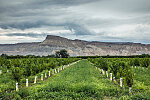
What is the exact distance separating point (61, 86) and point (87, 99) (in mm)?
3499

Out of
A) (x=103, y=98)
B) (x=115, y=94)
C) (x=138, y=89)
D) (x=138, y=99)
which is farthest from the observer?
(x=138, y=89)

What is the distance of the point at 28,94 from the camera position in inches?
445

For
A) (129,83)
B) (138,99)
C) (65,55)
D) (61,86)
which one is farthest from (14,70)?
(65,55)

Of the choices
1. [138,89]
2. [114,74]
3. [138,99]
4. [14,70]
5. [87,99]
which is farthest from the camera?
[114,74]

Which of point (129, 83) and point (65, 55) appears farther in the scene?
point (65, 55)

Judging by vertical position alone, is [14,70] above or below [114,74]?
above

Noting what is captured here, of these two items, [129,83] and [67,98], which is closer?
[67,98]

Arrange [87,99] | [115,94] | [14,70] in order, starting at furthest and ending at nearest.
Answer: [14,70] < [115,94] < [87,99]

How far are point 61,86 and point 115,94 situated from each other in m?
3.94

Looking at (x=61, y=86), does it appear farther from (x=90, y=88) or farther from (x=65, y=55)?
(x=65, y=55)

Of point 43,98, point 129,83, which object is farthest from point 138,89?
point 43,98

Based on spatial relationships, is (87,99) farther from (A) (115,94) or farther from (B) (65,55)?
(B) (65,55)

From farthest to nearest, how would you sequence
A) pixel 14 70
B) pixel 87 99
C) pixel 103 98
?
pixel 14 70 → pixel 103 98 → pixel 87 99

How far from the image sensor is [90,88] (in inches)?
489
